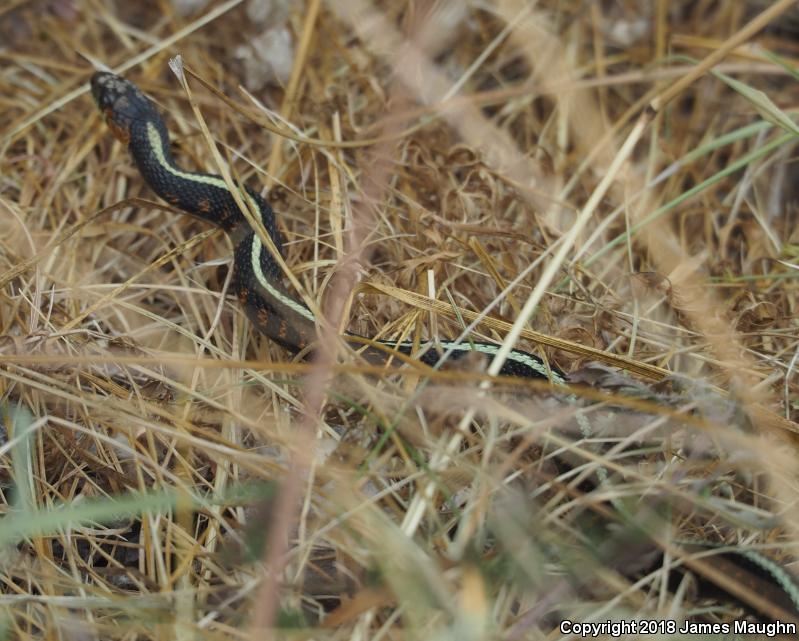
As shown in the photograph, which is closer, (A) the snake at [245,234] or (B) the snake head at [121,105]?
(A) the snake at [245,234]

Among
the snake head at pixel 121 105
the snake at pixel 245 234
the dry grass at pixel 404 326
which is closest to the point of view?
the dry grass at pixel 404 326

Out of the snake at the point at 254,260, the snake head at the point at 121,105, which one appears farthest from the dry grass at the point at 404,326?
the snake head at the point at 121,105

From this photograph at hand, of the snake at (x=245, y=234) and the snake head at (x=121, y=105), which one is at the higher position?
the snake head at (x=121, y=105)

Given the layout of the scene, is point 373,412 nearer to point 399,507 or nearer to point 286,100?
point 399,507

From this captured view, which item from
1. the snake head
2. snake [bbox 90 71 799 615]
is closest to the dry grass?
snake [bbox 90 71 799 615]

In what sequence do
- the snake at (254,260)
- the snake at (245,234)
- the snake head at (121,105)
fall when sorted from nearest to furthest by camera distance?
the snake at (254,260) → the snake at (245,234) → the snake head at (121,105)

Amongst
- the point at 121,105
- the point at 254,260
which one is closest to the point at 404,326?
the point at 254,260

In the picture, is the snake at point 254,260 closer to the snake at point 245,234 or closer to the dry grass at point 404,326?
the snake at point 245,234
